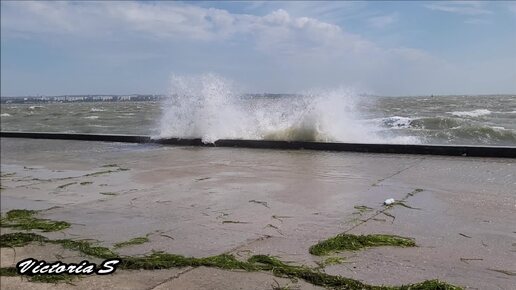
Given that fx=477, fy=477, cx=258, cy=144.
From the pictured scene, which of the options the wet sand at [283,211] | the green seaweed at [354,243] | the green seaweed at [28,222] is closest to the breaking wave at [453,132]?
the wet sand at [283,211]

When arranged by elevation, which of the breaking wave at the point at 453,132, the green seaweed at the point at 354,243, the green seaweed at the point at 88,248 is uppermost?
the breaking wave at the point at 453,132

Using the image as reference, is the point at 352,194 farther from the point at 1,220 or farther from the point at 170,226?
the point at 1,220

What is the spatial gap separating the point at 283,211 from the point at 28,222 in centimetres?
248

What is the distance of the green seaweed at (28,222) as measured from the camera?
14.4ft

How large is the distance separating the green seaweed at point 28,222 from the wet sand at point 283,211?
15 cm

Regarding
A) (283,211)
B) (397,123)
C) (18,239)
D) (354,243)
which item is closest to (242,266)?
(354,243)

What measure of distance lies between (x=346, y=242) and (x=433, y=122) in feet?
55.1

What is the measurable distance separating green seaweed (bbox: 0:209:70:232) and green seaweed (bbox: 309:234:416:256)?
2.40m

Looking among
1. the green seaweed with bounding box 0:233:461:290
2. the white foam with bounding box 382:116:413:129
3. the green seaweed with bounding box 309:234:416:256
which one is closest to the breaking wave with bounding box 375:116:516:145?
the white foam with bounding box 382:116:413:129

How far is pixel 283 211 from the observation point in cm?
475

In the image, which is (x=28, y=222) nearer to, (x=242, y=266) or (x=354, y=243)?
(x=242, y=266)

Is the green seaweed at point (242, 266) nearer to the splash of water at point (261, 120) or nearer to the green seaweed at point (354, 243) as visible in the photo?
the green seaweed at point (354, 243)

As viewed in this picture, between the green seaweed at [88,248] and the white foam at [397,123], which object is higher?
the white foam at [397,123]

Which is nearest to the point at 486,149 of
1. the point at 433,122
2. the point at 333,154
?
the point at 333,154
